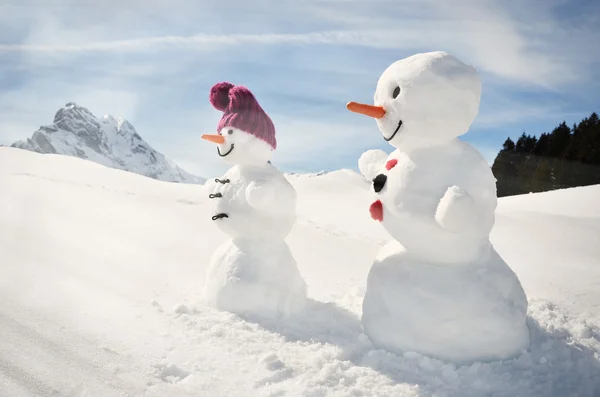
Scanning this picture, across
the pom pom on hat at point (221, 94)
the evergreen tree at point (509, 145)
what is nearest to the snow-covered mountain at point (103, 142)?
the evergreen tree at point (509, 145)

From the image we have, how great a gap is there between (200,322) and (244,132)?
1564mm

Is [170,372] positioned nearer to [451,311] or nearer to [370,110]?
[451,311]

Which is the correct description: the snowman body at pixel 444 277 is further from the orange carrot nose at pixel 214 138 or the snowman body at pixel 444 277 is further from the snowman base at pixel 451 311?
the orange carrot nose at pixel 214 138

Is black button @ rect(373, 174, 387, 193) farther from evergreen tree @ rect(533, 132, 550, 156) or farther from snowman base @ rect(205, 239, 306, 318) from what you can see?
evergreen tree @ rect(533, 132, 550, 156)

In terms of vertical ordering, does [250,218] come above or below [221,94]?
below

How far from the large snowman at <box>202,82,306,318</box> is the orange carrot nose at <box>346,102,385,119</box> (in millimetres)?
991

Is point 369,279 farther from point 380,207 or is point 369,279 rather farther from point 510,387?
point 510,387

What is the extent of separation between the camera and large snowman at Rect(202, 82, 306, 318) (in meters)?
3.59

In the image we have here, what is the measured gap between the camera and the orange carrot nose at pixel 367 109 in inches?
117

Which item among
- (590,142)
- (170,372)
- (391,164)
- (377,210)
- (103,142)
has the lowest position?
(170,372)

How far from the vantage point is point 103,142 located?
152 m

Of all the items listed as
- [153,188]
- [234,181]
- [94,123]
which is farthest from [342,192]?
[94,123]

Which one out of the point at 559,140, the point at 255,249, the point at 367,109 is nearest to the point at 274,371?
the point at 255,249

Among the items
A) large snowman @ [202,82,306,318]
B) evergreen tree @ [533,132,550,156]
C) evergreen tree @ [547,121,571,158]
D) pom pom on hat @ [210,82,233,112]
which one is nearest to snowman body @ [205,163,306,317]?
Answer: large snowman @ [202,82,306,318]
